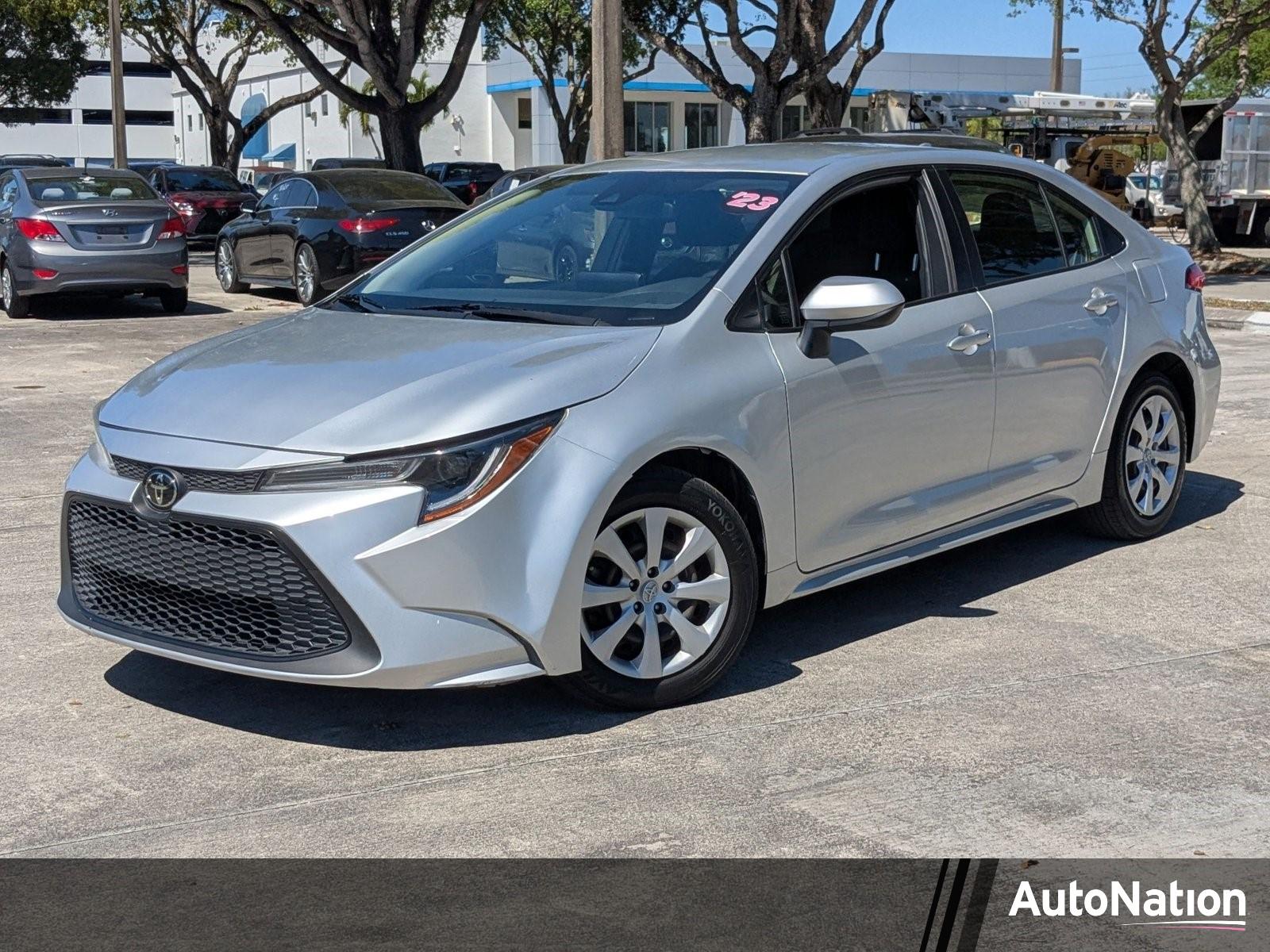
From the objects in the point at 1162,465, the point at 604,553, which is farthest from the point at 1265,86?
the point at 604,553

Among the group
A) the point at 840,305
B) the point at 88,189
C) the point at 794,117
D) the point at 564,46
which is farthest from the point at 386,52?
the point at 794,117

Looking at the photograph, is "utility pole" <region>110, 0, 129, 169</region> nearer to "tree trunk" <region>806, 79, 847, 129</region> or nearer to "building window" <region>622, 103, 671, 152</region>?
"tree trunk" <region>806, 79, 847, 129</region>

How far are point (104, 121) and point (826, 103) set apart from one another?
75.9 meters

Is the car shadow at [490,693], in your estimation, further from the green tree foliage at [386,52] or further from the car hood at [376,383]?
the green tree foliage at [386,52]

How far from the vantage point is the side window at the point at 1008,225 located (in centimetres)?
613

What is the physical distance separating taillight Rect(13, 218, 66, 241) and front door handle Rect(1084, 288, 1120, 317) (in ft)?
42.2

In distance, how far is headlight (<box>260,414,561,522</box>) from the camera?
14.2ft

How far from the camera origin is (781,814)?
4.11 m

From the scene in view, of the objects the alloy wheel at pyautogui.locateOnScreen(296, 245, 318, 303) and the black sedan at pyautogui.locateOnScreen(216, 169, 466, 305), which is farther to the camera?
the alloy wheel at pyautogui.locateOnScreen(296, 245, 318, 303)

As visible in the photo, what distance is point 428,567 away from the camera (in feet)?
14.1

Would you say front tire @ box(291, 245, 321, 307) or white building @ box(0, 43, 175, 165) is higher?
white building @ box(0, 43, 175, 165)

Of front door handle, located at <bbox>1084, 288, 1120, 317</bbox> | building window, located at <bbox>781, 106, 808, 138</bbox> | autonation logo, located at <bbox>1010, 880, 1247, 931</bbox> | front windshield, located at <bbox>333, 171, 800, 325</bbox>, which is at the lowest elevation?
autonation logo, located at <bbox>1010, 880, 1247, 931</bbox>

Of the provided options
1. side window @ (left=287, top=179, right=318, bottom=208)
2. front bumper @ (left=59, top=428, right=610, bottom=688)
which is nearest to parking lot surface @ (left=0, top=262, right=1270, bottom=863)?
front bumper @ (left=59, top=428, right=610, bottom=688)

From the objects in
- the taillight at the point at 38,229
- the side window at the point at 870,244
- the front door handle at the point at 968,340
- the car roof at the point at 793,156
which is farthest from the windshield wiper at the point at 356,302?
the taillight at the point at 38,229
